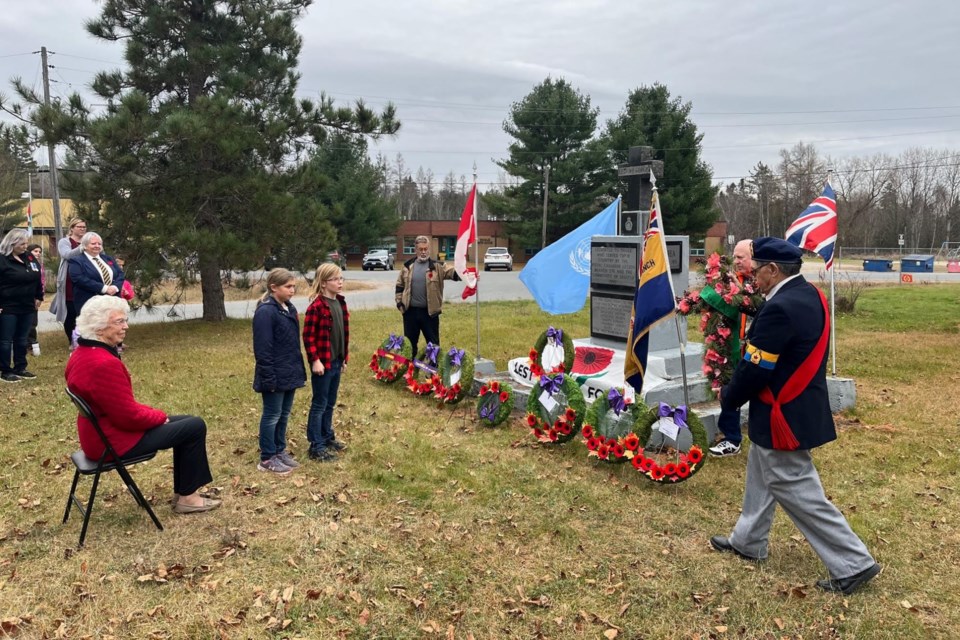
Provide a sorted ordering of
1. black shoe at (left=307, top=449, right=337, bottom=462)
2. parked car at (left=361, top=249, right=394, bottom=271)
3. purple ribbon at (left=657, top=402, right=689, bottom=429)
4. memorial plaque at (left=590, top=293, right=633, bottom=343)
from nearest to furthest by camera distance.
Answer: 1. purple ribbon at (left=657, top=402, right=689, bottom=429)
2. black shoe at (left=307, top=449, right=337, bottom=462)
3. memorial plaque at (left=590, top=293, right=633, bottom=343)
4. parked car at (left=361, top=249, right=394, bottom=271)

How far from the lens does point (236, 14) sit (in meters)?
13.2

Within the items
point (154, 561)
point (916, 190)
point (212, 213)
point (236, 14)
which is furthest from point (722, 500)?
point (916, 190)

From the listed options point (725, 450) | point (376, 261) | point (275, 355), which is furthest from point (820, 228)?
point (376, 261)

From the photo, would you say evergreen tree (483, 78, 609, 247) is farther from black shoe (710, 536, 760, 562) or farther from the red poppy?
black shoe (710, 536, 760, 562)

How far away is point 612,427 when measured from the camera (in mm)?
5609

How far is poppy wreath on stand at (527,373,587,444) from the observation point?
5828 millimetres

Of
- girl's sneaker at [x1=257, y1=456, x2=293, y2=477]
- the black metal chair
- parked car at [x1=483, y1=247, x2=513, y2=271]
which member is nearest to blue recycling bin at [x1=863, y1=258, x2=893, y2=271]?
parked car at [x1=483, y1=247, x2=513, y2=271]

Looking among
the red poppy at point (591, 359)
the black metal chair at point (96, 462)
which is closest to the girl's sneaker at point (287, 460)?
the black metal chair at point (96, 462)

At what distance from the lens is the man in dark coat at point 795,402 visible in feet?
11.3

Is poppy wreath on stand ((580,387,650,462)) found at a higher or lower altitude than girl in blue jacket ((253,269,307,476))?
lower

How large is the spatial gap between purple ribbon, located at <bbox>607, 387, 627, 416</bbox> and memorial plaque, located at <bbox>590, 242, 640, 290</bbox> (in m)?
2.44

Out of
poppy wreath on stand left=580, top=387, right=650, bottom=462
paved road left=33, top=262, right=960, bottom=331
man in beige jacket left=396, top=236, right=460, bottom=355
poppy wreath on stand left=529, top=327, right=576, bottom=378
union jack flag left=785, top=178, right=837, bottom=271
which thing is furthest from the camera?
paved road left=33, top=262, right=960, bottom=331

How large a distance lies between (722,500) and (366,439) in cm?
321

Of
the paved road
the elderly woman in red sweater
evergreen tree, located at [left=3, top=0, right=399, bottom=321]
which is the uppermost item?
evergreen tree, located at [left=3, top=0, right=399, bottom=321]
